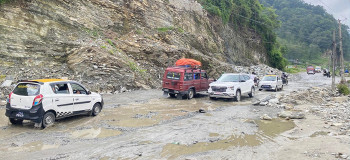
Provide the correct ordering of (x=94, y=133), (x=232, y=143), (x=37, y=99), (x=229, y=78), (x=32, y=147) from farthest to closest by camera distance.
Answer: (x=229, y=78)
(x=37, y=99)
(x=94, y=133)
(x=232, y=143)
(x=32, y=147)

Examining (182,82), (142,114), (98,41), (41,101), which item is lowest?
(142,114)

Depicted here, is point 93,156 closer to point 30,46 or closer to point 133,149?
point 133,149

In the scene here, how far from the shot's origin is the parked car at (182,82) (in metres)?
14.6

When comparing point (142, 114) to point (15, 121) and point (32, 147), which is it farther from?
point (32, 147)

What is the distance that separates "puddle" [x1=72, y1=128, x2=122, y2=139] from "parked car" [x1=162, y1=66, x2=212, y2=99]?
7.45 meters

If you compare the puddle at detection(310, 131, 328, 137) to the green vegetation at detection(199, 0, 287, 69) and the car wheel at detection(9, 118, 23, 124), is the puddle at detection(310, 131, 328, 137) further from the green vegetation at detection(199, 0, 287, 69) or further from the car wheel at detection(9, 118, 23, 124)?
the green vegetation at detection(199, 0, 287, 69)

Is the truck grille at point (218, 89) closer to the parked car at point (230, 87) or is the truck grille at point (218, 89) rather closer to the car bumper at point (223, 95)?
the parked car at point (230, 87)

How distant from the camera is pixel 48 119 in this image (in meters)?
7.74

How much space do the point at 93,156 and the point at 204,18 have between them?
3186 centimetres

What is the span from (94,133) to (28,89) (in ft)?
8.23

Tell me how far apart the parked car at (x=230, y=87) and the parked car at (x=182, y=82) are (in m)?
1.14

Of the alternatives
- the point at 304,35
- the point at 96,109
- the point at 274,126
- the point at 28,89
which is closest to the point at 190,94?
the point at 96,109

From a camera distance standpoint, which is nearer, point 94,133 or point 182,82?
point 94,133

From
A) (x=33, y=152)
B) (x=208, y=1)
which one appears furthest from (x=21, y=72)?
(x=208, y=1)
